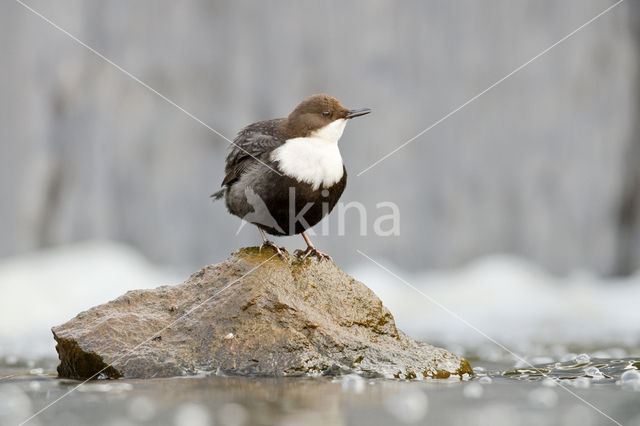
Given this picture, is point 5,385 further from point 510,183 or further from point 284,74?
point 510,183

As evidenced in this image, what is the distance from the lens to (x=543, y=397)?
9.58 feet

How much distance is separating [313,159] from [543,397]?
5.67ft

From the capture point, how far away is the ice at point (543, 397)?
2774 millimetres

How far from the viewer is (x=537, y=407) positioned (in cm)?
270

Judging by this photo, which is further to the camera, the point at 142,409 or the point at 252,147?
the point at 252,147

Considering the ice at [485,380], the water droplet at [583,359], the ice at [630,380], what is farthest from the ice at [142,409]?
the water droplet at [583,359]

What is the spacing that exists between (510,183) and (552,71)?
5.02ft

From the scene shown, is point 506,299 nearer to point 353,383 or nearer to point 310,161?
point 310,161

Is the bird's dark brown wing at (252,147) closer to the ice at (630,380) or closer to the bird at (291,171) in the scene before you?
the bird at (291,171)

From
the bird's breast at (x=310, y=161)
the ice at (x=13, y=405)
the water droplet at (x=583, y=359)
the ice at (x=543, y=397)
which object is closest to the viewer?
the ice at (x=13, y=405)

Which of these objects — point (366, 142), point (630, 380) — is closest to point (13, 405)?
point (630, 380)

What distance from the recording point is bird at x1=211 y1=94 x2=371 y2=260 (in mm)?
3877

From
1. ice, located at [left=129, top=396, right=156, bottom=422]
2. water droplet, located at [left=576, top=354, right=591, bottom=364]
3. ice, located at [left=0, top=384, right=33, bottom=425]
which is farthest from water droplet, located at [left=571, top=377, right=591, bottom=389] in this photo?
ice, located at [left=0, top=384, right=33, bottom=425]

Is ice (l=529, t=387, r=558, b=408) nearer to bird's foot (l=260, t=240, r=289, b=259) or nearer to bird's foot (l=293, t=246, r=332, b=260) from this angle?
bird's foot (l=293, t=246, r=332, b=260)
